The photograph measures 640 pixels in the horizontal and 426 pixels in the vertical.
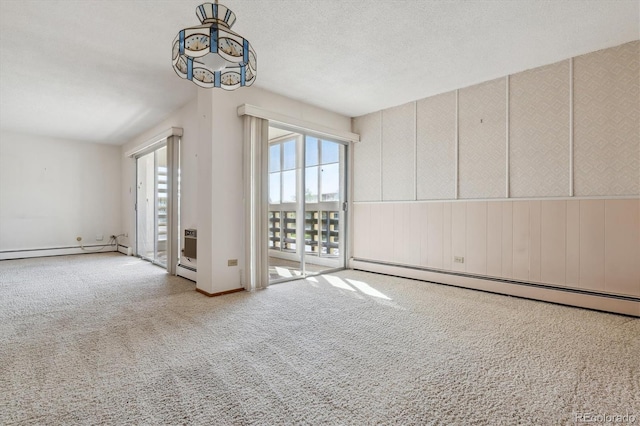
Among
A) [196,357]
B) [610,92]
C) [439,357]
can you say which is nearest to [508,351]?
[439,357]

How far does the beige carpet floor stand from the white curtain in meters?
0.46

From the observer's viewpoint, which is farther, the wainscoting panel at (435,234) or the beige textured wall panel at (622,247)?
the wainscoting panel at (435,234)

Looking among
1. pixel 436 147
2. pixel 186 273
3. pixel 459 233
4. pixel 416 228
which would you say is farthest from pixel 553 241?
pixel 186 273

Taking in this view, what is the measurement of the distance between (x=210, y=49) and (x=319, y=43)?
5.27 ft

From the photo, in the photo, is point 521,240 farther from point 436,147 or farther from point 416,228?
point 436,147

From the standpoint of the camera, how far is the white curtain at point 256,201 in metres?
4.08

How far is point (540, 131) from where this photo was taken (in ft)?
12.1

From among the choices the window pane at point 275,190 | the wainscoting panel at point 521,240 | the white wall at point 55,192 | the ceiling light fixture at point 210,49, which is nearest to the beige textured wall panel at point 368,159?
the window pane at point 275,190

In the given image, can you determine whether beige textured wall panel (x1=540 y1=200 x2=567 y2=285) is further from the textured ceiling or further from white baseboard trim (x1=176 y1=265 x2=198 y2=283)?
white baseboard trim (x1=176 y1=265 x2=198 y2=283)

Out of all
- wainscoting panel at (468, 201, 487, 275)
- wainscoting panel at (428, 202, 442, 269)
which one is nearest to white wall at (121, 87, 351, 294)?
wainscoting panel at (428, 202, 442, 269)

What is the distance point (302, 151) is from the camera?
16.4 ft

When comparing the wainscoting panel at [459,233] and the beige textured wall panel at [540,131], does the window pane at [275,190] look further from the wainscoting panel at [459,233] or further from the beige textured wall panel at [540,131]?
the beige textured wall panel at [540,131]
